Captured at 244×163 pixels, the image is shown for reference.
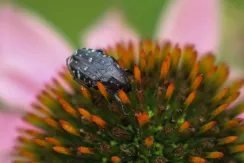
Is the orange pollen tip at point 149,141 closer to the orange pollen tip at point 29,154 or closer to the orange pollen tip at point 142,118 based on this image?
→ the orange pollen tip at point 142,118

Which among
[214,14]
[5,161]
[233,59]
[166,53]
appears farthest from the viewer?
[233,59]

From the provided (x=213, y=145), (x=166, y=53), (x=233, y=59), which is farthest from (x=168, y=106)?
(x=233, y=59)

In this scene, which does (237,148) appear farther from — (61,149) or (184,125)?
(61,149)

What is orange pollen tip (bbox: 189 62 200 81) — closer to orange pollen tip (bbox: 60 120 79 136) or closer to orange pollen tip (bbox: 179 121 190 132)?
orange pollen tip (bbox: 179 121 190 132)

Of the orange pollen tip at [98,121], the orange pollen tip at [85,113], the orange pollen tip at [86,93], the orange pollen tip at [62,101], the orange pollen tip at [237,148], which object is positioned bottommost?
the orange pollen tip at [237,148]

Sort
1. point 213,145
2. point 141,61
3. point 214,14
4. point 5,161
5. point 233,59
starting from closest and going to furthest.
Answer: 1. point 213,145
2. point 141,61
3. point 5,161
4. point 214,14
5. point 233,59

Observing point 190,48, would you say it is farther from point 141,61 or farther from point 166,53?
point 141,61

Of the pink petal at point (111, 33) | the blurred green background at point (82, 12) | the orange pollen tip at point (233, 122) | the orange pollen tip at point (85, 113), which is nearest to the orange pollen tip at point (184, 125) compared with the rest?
the orange pollen tip at point (233, 122)
